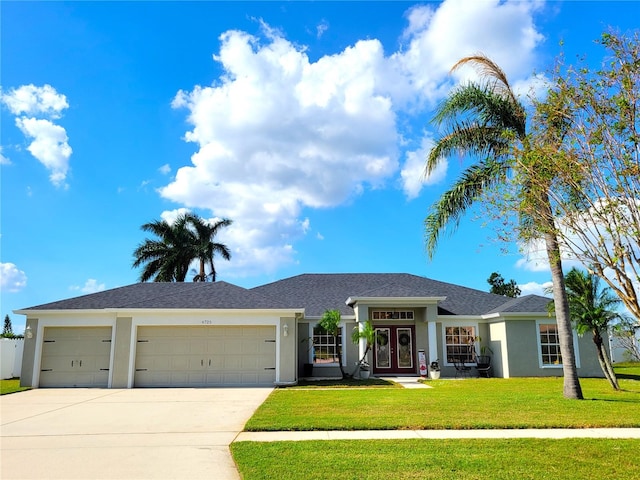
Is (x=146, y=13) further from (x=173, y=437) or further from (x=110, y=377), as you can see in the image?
(x=110, y=377)

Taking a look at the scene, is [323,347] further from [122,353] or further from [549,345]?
[549,345]

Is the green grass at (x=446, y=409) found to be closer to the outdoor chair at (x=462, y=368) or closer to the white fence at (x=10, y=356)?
the outdoor chair at (x=462, y=368)

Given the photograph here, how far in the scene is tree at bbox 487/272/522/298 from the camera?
1631 inches

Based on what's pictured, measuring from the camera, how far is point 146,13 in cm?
1251

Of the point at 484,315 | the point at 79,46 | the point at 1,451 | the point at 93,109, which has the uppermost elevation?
the point at 79,46

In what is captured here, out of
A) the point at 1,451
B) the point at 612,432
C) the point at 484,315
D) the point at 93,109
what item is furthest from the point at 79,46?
the point at 484,315

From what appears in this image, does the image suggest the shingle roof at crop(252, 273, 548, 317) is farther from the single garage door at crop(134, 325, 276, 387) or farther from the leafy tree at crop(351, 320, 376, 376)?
the single garage door at crop(134, 325, 276, 387)

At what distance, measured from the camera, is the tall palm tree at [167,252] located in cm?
3362

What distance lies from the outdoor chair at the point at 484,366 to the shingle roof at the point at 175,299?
8.98 meters

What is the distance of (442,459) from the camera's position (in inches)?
260

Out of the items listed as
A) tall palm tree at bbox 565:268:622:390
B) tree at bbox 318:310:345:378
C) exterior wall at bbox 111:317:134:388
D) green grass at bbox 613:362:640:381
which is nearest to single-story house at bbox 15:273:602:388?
exterior wall at bbox 111:317:134:388

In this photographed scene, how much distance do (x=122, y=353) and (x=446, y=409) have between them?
1203 cm

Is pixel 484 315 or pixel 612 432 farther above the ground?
pixel 484 315

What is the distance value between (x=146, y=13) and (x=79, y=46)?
2.49m
